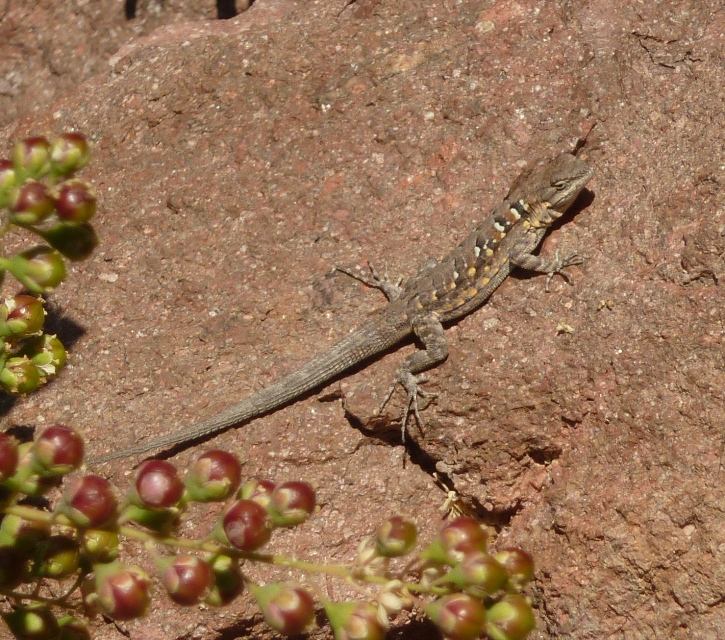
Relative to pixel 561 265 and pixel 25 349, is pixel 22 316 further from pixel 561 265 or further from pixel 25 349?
pixel 561 265

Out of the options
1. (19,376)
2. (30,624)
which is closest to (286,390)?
(19,376)

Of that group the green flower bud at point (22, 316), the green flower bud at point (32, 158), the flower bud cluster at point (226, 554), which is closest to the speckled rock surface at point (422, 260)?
the green flower bud at point (22, 316)

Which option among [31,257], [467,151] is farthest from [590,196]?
[31,257]

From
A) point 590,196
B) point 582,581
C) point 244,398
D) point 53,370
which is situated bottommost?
point 582,581

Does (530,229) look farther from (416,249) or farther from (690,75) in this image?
(690,75)

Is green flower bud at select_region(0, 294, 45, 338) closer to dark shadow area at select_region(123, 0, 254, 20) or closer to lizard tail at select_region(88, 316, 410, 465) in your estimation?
lizard tail at select_region(88, 316, 410, 465)

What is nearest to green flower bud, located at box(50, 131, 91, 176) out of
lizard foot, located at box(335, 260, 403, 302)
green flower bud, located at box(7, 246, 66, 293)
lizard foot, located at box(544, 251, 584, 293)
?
green flower bud, located at box(7, 246, 66, 293)

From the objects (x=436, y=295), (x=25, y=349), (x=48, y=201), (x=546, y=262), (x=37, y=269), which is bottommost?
(x=436, y=295)

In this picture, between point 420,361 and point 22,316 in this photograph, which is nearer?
point 22,316
